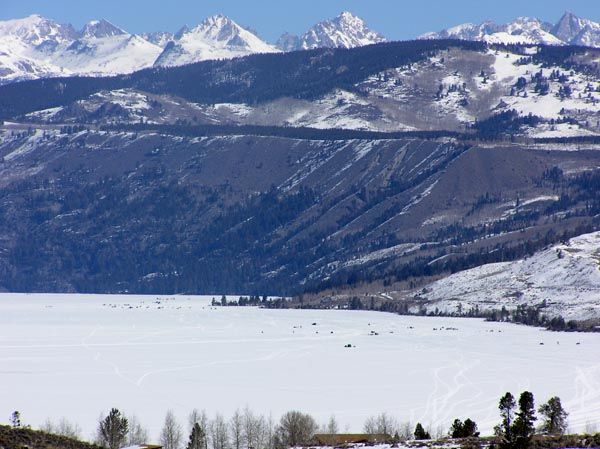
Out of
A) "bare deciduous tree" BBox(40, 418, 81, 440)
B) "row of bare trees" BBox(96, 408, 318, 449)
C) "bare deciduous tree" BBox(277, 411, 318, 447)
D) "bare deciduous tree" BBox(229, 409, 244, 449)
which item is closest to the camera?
"row of bare trees" BBox(96, 408, 318, 449)

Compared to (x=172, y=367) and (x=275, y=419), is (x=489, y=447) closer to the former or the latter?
(x=275, y=419)

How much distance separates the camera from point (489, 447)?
71.4 metres

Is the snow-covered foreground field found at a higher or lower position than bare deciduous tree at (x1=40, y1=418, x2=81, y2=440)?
higher

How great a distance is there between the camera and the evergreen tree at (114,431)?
90500 mm

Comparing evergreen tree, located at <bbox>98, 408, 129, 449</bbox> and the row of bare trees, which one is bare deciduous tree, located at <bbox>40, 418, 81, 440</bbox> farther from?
evergreen tree, located at <bbox>98, 408, 129, 449</bbox>

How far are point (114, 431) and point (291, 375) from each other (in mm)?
52523

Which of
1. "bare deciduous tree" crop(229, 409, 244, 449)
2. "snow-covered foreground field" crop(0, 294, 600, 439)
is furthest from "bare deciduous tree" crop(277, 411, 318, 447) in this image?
"snow-covered foreground field" crop(0, 294, 600, 439)

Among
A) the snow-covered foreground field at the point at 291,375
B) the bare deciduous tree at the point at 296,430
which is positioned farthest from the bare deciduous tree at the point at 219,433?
the snow-covered foreground field at the point at 291,375

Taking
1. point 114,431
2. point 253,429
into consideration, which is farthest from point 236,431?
point 114,431

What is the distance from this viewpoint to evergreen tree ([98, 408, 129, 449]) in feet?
297

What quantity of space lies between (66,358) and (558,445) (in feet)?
317

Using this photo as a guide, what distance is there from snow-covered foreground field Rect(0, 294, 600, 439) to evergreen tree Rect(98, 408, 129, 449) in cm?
598

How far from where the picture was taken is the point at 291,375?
464 ft

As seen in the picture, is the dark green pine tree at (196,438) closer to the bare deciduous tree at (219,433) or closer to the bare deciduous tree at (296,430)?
the bare deciduous tree at (219,433)
